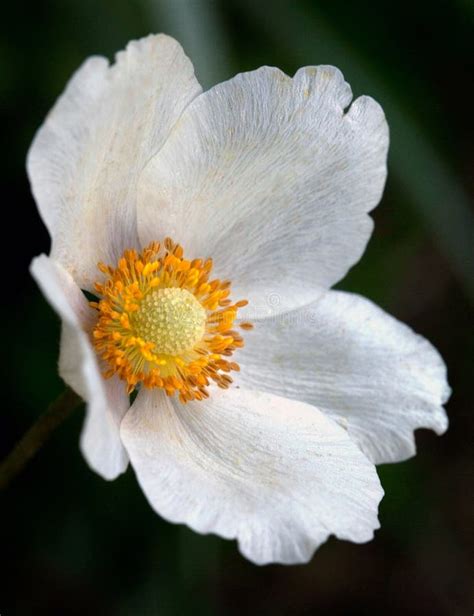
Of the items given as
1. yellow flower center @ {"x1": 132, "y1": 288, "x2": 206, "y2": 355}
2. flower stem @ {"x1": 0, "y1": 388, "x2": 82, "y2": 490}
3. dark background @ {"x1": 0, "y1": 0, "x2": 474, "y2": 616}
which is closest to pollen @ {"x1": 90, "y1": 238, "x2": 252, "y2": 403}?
yellow flower center @ {"x1": 132, "y1": 288, "x2": 206, "y2": 355}

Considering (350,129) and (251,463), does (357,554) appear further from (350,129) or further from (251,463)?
(350,129)

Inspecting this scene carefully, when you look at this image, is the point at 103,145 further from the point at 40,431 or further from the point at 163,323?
the point at 40,431

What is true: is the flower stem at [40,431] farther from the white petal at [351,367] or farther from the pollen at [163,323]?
the white petal at [351,367]

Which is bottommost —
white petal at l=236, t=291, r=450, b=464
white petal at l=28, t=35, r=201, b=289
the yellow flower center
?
white petal at l=236, t=291, r=450, b=464

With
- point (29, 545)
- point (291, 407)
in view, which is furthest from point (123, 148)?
point (29, 545)

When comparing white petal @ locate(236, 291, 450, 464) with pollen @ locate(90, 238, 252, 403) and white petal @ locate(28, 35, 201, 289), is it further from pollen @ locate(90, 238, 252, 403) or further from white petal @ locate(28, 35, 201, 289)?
white petal @ locate(28, 35, 201, 289)

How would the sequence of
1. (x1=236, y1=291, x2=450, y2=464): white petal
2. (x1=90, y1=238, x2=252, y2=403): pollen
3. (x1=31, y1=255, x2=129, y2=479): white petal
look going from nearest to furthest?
1. (x1=31, y1=255, x2=129, y2=479): white petal
2. (x1=90, y1=238, x2=252, y2=403): pollen
3. (x1=236, y1=291, x2=450, y2=464): white petal

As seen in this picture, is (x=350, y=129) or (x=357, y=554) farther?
(x=357, y=554)
